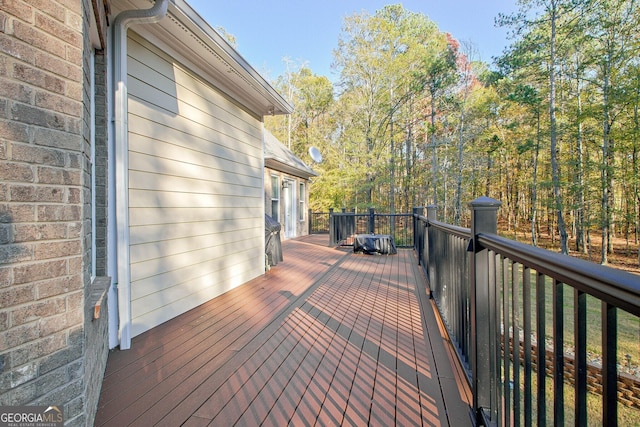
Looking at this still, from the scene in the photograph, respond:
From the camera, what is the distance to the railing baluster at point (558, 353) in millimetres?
828

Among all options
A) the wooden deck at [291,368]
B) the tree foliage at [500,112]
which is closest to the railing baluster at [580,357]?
the wooden deck at [291,368]

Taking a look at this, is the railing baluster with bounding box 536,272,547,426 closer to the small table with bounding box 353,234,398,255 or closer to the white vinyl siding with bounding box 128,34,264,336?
the white vinyl siding with bounding box 128,34,264,336

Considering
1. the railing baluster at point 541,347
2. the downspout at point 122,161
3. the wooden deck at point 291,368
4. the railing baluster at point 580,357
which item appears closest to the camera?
the railing baluster at point 580,357

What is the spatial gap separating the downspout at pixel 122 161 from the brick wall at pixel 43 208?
1.13 meters

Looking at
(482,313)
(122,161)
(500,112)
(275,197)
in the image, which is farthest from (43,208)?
(500,112)

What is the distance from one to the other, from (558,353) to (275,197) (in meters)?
8.50

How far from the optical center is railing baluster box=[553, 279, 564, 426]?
32.6 inches

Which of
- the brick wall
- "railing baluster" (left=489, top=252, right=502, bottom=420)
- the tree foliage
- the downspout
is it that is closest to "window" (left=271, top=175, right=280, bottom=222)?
the tree foliage

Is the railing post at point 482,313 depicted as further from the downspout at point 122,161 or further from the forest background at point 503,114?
the forest background at point 503,114

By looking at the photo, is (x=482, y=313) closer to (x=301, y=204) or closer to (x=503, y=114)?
(x=301, y=204)

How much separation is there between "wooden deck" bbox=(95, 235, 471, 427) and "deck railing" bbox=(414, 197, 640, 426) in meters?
0.30

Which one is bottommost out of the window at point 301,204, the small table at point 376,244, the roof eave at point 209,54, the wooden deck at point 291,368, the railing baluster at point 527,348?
the wooden deck at point 291,368

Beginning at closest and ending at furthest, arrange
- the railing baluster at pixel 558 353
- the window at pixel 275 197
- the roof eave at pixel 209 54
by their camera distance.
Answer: the railing baluster at pixel 558 353, the roof eave at pixel 209 54, the window at pixel 275 197

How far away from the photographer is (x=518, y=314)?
3.52 feet
